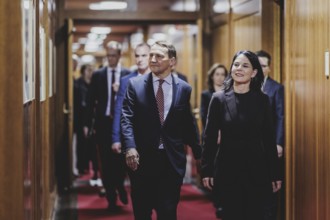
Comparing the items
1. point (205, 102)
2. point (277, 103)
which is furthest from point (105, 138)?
point (277, 103)

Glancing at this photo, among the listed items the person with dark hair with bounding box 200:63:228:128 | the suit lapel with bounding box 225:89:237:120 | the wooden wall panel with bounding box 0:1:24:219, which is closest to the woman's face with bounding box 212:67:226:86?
the person with dark hair with bounding box 200:63:228:128

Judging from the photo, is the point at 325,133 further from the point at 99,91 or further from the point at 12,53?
the point at 99,91

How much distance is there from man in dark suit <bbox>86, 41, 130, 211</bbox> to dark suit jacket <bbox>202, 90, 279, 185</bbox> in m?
2.82

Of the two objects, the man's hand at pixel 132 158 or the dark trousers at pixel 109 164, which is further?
the dark trousers at pixel 109 164

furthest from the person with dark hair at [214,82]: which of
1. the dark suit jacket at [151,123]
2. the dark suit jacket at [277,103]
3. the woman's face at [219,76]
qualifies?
the dark suit jacket at [151,123]

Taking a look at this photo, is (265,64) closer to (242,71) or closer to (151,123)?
(242,71)

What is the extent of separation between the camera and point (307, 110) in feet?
16.1

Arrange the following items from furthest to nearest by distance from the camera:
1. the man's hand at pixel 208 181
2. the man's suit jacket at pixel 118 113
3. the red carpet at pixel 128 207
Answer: the red carpet at pixel 128 207 → the man's suit jacket at pixel 118 113 → the man's hand at pixel 208 181

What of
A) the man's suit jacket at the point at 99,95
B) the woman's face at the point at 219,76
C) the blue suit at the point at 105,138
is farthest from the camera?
the man's suit jacket at the point at 99,95

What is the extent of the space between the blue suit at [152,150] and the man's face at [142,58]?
1743mm

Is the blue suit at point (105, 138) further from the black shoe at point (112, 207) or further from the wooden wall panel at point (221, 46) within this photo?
the wooden wall panel at point (221, 46)

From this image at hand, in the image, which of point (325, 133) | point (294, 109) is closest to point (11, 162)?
point (325, 133)

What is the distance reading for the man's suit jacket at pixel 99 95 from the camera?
24.5 feet

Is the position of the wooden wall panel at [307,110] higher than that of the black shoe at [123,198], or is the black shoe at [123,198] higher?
the wooden wall panel at [307,110]
